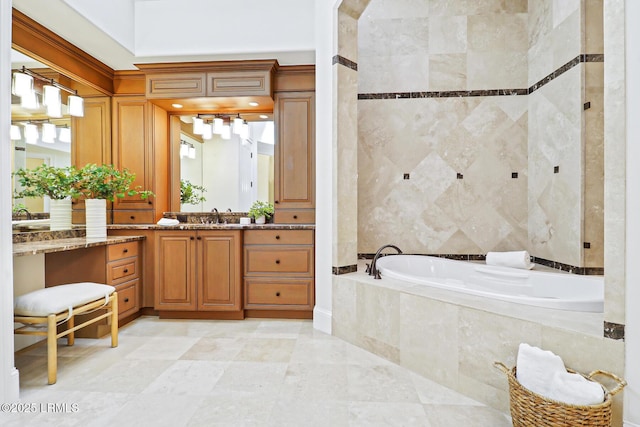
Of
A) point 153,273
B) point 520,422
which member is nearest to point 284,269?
point 153,273

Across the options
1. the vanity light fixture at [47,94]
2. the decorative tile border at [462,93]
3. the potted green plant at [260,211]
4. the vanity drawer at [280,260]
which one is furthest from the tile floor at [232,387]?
the decorative tile border at [462,93]

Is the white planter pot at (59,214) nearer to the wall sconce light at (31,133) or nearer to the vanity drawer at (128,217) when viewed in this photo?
the wall sconce light at (31,133)

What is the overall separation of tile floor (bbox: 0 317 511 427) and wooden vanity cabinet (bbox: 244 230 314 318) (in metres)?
0.46

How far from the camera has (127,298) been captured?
3.15 metres

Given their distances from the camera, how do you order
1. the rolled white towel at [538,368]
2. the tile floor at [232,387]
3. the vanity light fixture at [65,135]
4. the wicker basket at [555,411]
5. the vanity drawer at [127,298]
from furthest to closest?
the vanity light fixture at [65,135], the vanity drawer at [127,298], the tile floor at [232,387], the rolled white towel at [538,368], the wicker basket at [555,411]

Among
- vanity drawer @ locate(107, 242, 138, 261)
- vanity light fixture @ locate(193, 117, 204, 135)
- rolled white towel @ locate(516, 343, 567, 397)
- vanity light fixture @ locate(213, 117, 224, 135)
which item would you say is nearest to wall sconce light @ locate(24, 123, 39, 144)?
vanity drawer @ locate(107, 242, 138, 261)

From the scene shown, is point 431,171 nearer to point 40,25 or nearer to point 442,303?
point 442,303

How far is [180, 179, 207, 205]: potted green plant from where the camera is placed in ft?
12.6

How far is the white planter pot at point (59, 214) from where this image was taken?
294 cm

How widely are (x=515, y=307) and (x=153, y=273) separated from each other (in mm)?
2997

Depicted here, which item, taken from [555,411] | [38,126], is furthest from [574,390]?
[38,126]

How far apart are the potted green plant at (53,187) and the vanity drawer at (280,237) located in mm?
1504

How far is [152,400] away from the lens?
1.90 metres
